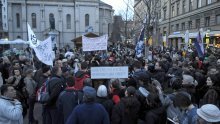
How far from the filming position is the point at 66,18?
69.6 m

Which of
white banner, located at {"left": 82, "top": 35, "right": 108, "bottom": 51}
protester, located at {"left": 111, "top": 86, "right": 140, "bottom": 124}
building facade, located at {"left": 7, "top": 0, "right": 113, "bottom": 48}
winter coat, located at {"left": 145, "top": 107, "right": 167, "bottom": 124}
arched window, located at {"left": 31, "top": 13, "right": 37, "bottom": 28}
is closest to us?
winter coat, located at {"left": 145, "top": 107, "right": 167, "bottom": 124}

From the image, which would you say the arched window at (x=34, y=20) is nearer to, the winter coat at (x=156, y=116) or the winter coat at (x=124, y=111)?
the winter coat at (x=124, y=111)

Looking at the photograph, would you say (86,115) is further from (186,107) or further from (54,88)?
(54,88)

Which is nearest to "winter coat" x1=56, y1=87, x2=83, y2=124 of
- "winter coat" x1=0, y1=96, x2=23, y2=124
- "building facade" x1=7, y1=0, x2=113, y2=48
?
"winter coat" x1=0, y1=96, x2=23, y2=124

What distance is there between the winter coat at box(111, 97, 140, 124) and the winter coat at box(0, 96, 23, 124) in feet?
5.98

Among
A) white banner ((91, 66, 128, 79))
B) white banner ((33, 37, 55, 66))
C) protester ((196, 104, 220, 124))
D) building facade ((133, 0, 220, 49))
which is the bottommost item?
protester ((196, 104, 220, 124))

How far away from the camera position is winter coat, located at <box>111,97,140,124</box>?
198 inches

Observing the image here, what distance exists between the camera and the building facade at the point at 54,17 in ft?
214

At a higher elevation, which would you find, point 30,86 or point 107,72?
point 107,72

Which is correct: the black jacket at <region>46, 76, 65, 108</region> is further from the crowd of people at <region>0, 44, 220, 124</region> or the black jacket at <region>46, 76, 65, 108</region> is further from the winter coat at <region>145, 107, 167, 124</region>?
the winter coat at <region>145, 107, 167, 124</region>

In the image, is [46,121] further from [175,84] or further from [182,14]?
[182,14]

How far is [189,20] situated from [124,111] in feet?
129

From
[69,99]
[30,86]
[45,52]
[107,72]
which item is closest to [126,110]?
[69,99]

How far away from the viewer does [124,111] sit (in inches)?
199
